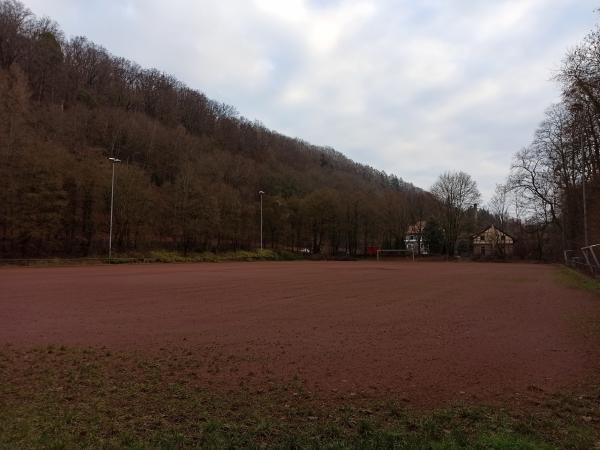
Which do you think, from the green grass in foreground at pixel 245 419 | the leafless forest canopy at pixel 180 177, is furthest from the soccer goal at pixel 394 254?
the green grass in foreground at pixel 245 419

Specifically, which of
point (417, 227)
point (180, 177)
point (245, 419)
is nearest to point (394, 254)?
point (417, 227)

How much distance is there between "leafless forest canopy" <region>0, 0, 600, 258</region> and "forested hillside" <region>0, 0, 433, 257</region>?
21cm

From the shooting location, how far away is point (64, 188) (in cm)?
5134

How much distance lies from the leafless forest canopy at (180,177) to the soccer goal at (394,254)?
3509mm

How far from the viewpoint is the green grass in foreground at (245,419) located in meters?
4.46

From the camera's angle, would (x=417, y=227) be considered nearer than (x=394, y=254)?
No

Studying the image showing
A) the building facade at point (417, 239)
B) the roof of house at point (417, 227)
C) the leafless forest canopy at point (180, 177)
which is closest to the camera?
the leafless forest canopy at point (180, 177)

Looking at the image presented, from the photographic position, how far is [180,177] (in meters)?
64.4

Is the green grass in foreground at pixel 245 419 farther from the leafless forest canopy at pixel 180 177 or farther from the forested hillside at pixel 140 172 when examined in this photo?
the forested hillside at pixel 140 172

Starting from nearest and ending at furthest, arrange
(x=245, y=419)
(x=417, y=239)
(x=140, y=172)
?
(x=245, y=419), (x=140, y=172), (x=417, y=239)

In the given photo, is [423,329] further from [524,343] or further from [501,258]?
[501,258]

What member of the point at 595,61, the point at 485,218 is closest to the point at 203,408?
the point at 595,61

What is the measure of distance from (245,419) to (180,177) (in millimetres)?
61863

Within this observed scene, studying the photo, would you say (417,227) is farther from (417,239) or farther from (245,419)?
(245,419)
